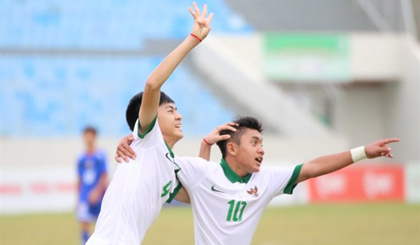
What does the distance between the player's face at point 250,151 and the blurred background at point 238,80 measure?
16709 mm

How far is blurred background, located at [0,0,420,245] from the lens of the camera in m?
26.0

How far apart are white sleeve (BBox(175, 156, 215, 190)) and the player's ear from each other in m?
0.20

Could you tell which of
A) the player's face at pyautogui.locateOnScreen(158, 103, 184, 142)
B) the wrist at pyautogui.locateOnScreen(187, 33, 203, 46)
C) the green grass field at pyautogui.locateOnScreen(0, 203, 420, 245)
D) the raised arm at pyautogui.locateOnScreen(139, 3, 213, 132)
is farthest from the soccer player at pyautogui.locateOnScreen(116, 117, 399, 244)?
the green grass field at pyautogui.locateOnScreen(0, 203, 420, 245)

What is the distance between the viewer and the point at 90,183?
12.6m

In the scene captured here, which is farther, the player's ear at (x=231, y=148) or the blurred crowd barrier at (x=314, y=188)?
the blurred crowd barrier at (x=314, y=188)

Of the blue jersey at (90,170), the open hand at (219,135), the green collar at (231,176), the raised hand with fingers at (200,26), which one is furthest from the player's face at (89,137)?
the raised hand with fingers at (200,26)

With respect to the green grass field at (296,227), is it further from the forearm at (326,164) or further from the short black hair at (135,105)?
the short black hair at (135,105)

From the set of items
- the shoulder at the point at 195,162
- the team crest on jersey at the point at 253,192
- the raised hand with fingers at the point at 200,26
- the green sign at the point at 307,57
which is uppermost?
the green sign at the point at 307,57

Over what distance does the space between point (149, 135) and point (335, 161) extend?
4.70ft

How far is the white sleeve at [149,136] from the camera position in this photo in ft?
17.4

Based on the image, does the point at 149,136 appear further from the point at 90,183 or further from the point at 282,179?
the point at 90,183

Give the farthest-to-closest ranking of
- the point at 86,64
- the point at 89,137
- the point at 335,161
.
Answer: the point at 86,64, the point at 89,137, the point at 335,161

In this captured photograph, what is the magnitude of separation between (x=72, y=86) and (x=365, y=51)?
10381mm

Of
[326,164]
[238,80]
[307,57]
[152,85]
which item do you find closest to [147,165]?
[152,85]
